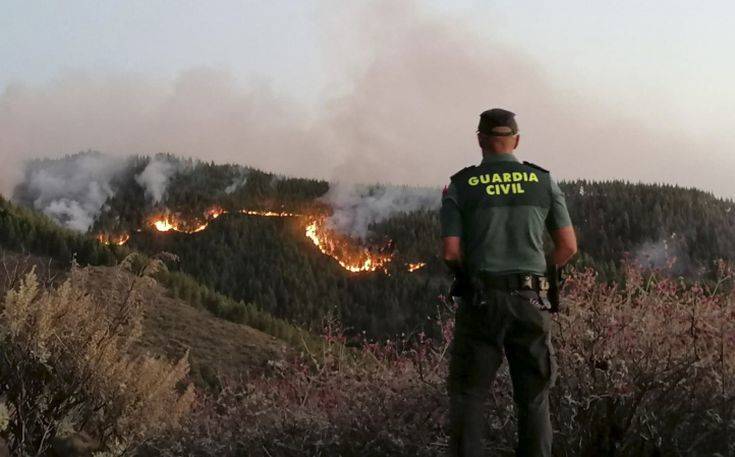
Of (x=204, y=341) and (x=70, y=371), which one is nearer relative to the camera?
(x=70, y=371)

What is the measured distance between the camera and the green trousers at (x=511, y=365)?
4.62 m

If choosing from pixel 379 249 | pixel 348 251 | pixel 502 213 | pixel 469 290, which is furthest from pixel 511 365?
pixel 379 249

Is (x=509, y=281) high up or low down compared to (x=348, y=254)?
down

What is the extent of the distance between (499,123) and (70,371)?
6.13m

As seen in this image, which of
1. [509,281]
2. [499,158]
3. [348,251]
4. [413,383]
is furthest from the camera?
[348,251]

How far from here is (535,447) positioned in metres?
4.64

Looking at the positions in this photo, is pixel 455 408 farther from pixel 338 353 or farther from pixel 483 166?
pixel 338 353

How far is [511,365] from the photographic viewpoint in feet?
15.5

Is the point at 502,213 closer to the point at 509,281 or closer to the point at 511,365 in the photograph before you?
the point at 509,281

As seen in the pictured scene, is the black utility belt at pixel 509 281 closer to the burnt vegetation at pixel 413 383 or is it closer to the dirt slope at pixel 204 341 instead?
the burnt vegetation at pixel 413 383

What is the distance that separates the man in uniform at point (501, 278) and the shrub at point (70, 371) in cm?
429

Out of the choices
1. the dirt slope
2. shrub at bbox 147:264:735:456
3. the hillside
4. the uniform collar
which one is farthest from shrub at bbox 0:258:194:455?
the hillside

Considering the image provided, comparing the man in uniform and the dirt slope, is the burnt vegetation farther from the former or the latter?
the dirt slope

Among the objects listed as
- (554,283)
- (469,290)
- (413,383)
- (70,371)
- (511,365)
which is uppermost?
(554,283)
